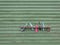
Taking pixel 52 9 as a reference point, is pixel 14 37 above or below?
below

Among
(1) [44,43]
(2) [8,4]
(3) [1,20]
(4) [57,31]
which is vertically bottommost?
(1) [44,43]

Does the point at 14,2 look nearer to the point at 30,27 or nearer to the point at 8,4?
the point at 8,4

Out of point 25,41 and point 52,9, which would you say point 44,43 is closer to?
point 25,41

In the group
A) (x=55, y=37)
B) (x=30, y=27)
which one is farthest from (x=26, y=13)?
(x=55, y=37)

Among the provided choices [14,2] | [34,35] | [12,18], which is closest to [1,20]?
[12,18]

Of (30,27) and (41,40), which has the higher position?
(30,27)
